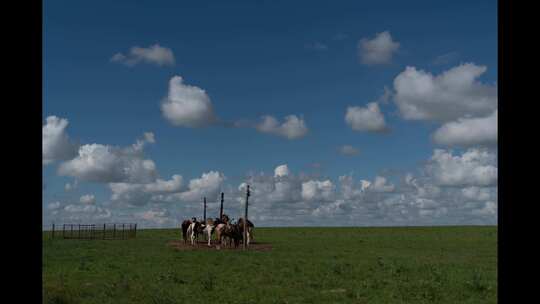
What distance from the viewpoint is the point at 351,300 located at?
1714cm

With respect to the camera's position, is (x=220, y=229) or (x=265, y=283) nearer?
(x=265, y=283)

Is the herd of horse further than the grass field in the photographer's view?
Yes

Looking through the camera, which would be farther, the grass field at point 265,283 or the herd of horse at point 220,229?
the herd of horse at point 220,229
